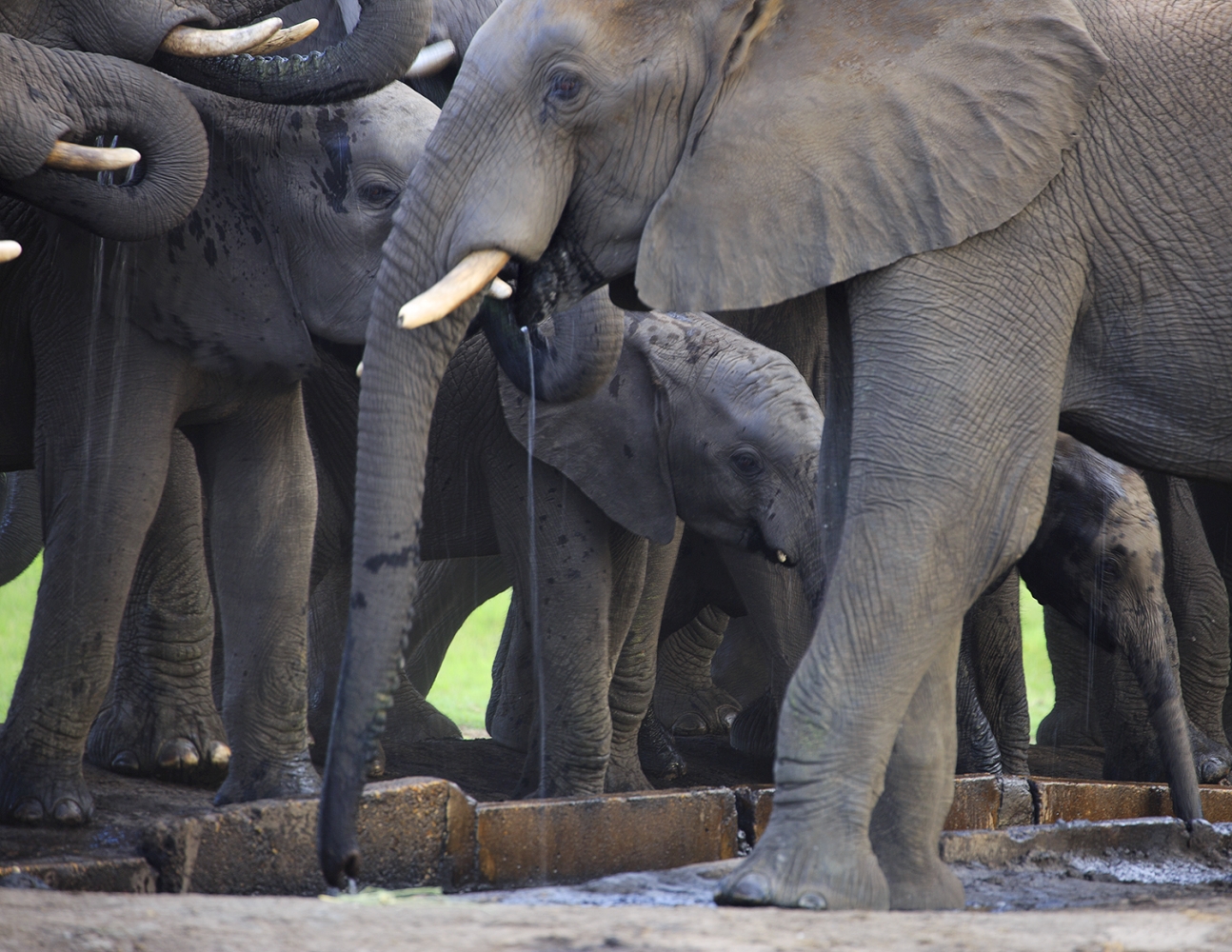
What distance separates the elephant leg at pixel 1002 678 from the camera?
5.93 m

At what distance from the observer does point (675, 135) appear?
328cm

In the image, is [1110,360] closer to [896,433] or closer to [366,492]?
[896,433]

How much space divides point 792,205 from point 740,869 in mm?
1202

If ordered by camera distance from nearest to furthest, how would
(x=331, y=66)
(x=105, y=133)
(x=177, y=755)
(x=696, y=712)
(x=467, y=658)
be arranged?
(x=105, y=133) < (x=331, y=66) < (x=177, y=755) < (x=696, y=712) < (x=467, y=658)

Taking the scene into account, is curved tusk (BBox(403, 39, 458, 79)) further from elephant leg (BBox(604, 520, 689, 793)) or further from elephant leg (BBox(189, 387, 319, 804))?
elephant leg (BBox(604, 520, 689, 793))

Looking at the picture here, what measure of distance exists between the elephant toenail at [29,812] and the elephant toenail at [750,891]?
1.93 meters

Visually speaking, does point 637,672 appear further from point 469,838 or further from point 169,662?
point 469,838

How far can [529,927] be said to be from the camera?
2.46 meters

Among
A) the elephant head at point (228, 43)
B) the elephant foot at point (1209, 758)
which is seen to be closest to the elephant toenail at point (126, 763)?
the elephant head at point (228, 43)

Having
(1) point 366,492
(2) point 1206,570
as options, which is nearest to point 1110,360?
(1) point 366,492

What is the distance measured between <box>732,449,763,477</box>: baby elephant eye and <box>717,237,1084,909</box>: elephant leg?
5.94 feet

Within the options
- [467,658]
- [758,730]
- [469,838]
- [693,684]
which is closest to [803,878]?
[469,838]

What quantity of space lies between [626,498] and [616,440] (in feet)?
0.61

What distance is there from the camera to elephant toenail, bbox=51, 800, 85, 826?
4.09m
